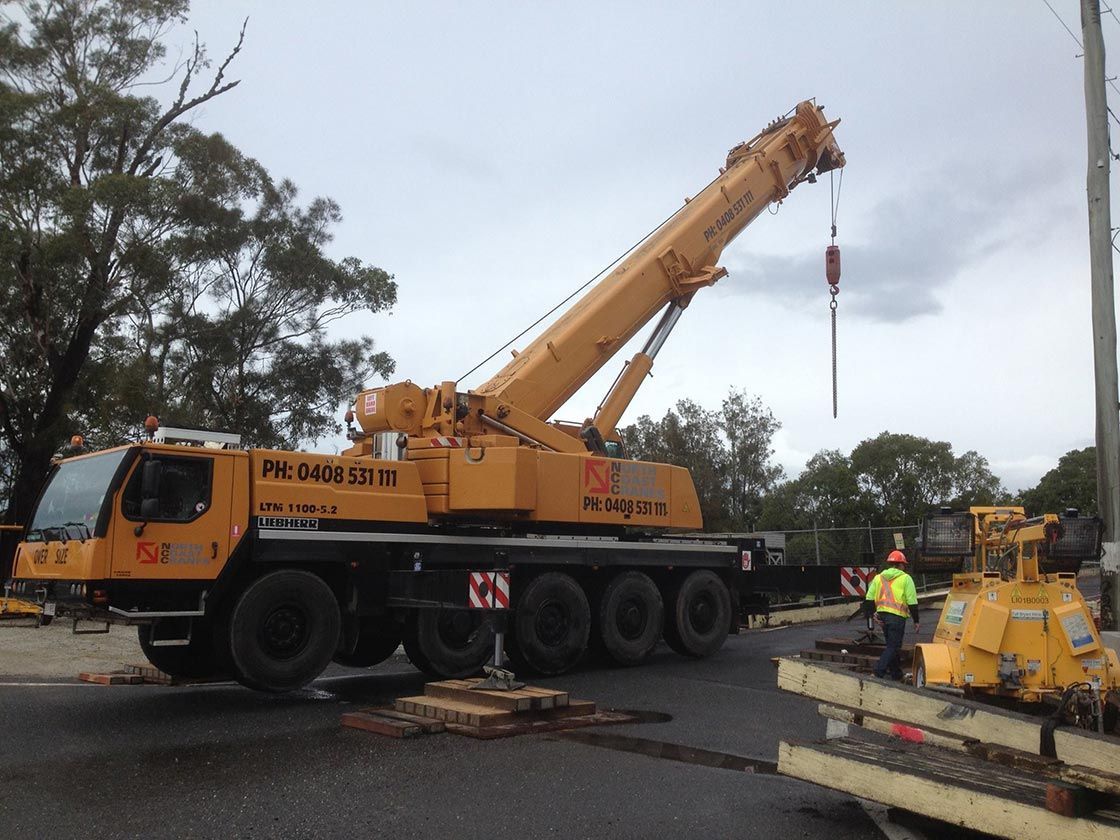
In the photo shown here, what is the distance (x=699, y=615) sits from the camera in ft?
46.5

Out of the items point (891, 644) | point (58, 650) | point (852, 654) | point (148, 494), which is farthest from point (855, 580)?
point (58, 650)

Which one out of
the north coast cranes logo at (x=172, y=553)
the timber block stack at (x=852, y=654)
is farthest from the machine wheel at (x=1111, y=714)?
the north coast cranes logo at (x=172, y=553)

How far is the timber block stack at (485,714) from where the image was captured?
8.06 meters

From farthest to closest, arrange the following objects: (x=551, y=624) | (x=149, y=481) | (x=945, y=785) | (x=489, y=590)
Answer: (x=551, y=624) < (x=489, y=590) < (x=149, y=481) < (x=945, y=785)

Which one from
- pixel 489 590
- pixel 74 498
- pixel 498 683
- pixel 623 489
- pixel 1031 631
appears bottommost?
pixel 498 683

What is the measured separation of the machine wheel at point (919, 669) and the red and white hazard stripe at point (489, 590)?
12.4ft

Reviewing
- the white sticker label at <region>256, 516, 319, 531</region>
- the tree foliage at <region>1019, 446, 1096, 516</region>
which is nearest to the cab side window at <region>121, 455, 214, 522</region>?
the white sticker label at <region>256, 516, 319, 531</region>

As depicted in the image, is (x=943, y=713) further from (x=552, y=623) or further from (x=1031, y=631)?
(x=552, y=623)

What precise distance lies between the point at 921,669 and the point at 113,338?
2281 cm

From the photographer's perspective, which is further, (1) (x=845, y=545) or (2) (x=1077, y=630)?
(1) (x=845, y=545)

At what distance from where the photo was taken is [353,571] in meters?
10.5

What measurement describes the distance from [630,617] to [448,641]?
2806 mm

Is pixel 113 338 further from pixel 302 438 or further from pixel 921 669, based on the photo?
pixel 921 669

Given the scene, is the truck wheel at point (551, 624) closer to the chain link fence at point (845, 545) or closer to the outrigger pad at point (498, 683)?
the outrigger pad at point (498, 683)
